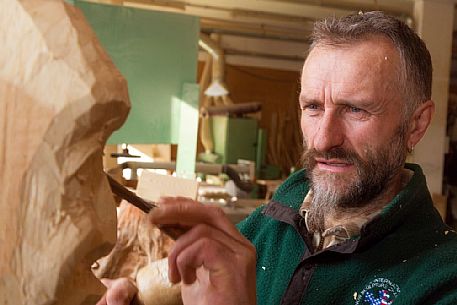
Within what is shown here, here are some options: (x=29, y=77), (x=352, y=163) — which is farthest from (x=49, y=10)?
(x=352, y=163)

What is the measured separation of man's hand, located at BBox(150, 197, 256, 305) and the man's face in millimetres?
335

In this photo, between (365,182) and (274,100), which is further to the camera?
(274,100)

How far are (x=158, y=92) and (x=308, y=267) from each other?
3.71 feet

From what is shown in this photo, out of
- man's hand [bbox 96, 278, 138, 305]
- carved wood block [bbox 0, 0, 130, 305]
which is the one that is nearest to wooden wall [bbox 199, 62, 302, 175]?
man's hand [bbox 96, 278, 138, 305]

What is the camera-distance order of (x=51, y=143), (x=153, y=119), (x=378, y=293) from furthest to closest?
1. (x=153, y=119)
2. (x=378, y=293)
3. (x=51, y=143)

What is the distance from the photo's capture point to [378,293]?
0.88m

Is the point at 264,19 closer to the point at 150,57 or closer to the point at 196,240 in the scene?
the point at 150,57

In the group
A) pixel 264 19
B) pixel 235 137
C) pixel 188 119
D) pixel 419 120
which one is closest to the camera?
pixel 419 120

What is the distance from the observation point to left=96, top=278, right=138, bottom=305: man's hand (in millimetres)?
744

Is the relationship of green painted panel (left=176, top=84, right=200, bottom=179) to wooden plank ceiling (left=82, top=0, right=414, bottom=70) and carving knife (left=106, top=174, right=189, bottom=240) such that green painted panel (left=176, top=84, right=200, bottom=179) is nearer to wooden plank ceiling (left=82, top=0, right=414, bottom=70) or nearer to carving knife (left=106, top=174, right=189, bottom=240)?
wooden plank ceiling (left=82, top=0, right=414, bottom=70)

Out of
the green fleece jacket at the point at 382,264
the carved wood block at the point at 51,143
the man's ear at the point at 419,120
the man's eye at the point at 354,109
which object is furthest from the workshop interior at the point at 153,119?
the man's ear at the point at 419,120

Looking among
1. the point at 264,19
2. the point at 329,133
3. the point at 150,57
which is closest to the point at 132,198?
the point at 329,133

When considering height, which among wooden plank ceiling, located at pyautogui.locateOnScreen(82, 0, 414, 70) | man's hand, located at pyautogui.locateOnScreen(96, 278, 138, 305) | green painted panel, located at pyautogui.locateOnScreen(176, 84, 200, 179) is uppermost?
wooden plank ceiling, located at pyautogui.locateOnScreen(82, 0, 414, 70)

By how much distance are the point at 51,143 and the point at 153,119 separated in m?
1.41
